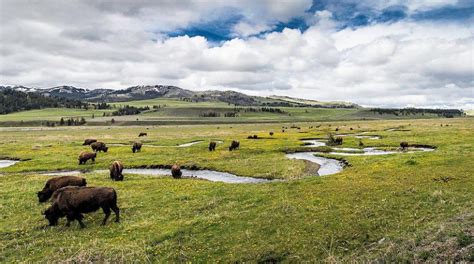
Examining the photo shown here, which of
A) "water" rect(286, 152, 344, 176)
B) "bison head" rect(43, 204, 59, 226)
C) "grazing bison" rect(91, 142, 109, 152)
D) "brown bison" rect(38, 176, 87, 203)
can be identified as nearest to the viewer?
"bison head" rect(43, 204, 59, 226)

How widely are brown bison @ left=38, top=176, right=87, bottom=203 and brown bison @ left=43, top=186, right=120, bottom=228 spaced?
19.7ft

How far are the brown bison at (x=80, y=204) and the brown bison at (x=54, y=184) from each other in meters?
6.00

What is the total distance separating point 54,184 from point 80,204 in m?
8.16

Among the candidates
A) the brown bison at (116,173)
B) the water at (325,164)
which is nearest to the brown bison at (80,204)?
the brown bison at (116,173)

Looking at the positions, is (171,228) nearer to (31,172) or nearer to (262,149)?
(31,172)

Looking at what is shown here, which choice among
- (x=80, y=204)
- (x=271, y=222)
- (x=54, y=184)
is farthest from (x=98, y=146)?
(x=271, y=222)

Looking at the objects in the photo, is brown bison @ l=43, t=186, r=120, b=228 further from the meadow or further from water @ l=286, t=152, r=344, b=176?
water @ l=286, t=152, r=344, b=176

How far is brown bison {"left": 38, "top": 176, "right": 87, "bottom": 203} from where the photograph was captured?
24328 millimetres

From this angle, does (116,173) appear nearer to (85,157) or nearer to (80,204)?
(80,204)

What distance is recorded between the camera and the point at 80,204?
Result: 18.7 m

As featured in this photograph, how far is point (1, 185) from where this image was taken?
30969 mm

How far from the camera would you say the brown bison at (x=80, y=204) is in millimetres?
18719

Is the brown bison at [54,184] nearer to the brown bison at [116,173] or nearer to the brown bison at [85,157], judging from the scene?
the brown bison at [116,173]

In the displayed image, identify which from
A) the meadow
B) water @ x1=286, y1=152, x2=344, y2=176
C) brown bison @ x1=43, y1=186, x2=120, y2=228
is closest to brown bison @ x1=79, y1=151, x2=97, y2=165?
the meadow
